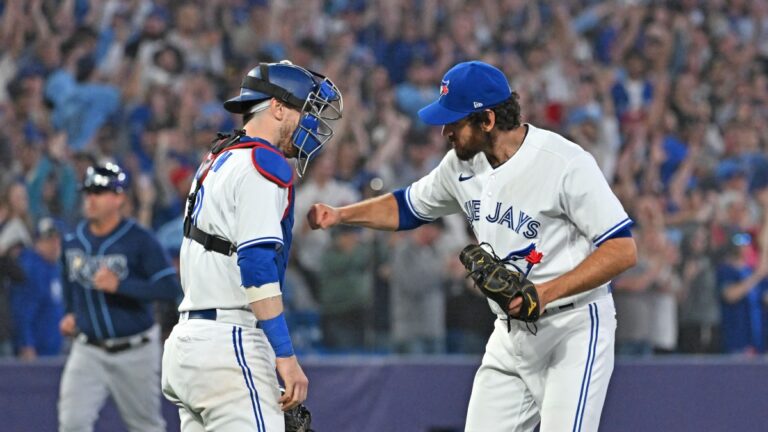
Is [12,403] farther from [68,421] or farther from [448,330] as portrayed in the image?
[448,330]

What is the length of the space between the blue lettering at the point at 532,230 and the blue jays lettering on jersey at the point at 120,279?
3.24m

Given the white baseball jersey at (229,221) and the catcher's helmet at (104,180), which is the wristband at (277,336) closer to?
the white baseball jersey at (229,221)

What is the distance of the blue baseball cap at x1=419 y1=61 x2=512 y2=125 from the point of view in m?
4.57

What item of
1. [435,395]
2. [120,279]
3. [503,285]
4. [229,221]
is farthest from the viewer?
[435,395]

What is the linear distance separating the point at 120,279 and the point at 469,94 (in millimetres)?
3405

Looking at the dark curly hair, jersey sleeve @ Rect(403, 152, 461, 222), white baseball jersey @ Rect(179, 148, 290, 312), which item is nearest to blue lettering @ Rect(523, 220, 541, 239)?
the dark curly hair

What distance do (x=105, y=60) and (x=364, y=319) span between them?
10.9ft

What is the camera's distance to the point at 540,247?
15.1ft

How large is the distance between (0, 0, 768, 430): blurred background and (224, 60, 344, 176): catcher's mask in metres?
4.73

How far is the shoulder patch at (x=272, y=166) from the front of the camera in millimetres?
3992

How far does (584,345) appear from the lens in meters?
4.56

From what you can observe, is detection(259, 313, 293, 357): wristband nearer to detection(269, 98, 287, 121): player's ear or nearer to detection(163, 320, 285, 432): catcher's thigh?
detection(163, 320, 285, 432): catcher's thigh

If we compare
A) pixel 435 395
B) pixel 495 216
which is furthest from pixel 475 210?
pixel 435 395

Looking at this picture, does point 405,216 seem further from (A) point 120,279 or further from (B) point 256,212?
(A) point 120,279
